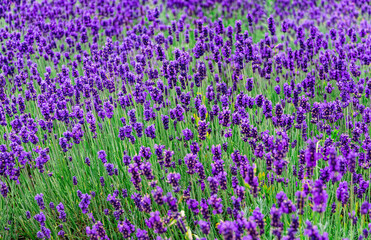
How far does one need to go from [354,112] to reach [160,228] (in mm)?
2791

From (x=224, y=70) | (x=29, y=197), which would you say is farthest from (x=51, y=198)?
(x=224, y=70)

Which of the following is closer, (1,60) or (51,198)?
(51,198)

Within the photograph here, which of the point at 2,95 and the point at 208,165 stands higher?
the point at 2,95

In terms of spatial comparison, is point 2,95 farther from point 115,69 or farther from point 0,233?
point 0,233

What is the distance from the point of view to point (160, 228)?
2.17 meters

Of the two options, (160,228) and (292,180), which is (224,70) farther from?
(160,228)

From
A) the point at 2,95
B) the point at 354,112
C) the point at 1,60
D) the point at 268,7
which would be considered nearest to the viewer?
the point at 354,112

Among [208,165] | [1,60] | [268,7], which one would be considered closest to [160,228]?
[208,165]

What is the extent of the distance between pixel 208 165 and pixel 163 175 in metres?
0.46

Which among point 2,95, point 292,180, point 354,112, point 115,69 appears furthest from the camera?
point 115,69

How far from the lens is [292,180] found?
10.1ft

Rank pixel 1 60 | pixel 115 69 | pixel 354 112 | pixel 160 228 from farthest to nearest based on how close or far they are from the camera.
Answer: pixel 1 60 < pixel 115 69 < pixel 354 112 < pixel 160 228

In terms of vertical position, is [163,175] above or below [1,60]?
below

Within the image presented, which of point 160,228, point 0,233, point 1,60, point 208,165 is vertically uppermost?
point 1,60
